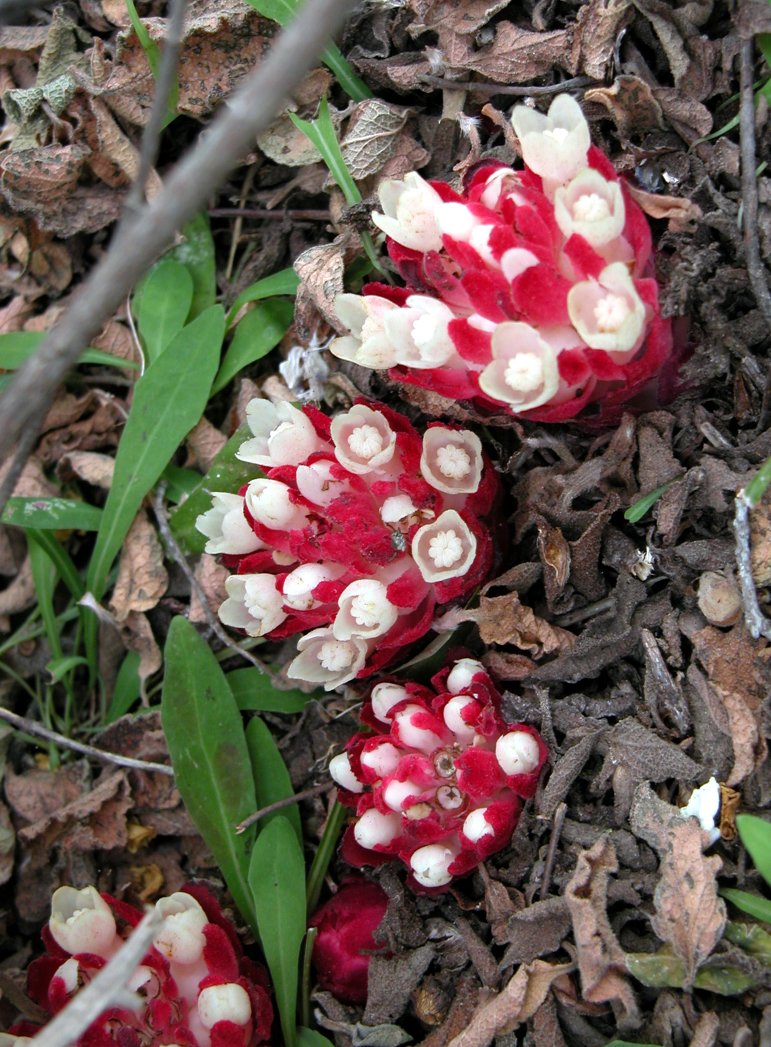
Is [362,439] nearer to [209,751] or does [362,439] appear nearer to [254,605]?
[254,605]

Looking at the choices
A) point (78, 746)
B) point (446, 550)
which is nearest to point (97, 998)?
point (446, 550)

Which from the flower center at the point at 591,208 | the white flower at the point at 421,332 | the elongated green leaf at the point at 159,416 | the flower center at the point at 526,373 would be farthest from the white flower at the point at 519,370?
the elongated green leaf at the point at 159,416

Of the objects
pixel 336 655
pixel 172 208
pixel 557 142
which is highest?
pixel 172 208

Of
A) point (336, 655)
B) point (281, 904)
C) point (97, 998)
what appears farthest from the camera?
point (281, 904)

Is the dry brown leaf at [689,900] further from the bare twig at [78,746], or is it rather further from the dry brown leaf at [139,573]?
the dry brown leaf at [139,573]

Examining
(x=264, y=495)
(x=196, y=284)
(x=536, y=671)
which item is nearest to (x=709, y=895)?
(x=536, y=671)

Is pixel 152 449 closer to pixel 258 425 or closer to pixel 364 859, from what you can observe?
pixel 258 425
